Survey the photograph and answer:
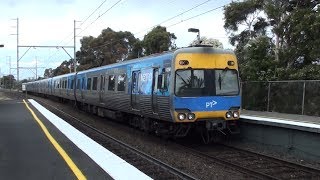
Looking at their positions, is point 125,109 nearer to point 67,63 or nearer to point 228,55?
point 228,55

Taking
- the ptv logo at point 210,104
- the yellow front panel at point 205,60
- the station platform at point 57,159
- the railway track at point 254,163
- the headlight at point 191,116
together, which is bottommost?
the railway track at point 254,163

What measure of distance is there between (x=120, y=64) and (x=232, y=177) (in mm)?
11559

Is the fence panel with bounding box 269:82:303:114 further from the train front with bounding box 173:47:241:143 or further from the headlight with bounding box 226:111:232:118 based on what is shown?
the headlight with bounding box 226:111:232:118

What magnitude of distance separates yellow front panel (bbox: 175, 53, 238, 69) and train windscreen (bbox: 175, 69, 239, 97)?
0.39 ft

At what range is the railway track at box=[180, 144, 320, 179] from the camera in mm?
11078

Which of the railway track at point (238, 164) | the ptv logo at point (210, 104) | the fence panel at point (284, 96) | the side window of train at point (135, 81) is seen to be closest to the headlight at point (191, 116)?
the ptv logo at point (210, 104)

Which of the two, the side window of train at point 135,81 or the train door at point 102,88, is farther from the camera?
the train door at point 102,88

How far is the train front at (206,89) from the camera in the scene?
14531 mm

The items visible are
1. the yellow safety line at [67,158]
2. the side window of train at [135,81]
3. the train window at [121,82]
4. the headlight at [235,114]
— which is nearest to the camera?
the yellow safety line at [67,158]

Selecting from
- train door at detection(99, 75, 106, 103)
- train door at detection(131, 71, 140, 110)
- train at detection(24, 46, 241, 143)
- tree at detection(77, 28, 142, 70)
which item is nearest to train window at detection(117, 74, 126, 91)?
train door at detection(131, 71, 140, 110)

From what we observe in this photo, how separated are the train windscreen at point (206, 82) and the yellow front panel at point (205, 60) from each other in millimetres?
120

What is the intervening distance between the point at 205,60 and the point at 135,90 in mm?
4101

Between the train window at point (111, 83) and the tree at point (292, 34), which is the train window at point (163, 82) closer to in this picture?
the train window at point (111, 83)

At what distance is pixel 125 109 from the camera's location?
65.0 ft
